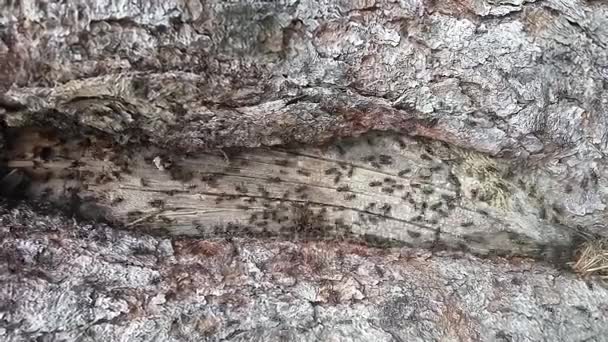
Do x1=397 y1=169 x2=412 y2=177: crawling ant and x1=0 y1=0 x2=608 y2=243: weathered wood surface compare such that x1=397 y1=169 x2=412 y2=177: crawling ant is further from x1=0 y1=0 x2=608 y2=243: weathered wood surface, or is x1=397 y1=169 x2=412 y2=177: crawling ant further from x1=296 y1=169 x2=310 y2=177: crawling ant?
x1=296 y1=169 x2=310 y2=177: crawling ant

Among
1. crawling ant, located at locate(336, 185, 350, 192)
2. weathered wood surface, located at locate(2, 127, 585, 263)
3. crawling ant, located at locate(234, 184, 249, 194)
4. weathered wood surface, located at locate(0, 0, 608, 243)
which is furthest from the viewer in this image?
crawling ant, located at locate(336, 185, 350, 192)

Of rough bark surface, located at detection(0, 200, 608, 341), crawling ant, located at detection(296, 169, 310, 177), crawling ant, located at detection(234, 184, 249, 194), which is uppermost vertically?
crawling ant, located at detection(296, 169, 310, 177)

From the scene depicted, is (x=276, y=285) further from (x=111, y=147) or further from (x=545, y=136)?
(x=545, y=136)

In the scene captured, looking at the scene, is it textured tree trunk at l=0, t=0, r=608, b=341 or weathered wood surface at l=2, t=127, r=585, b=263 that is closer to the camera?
textured tree trunk at l=0, t=0, r=608, b=341

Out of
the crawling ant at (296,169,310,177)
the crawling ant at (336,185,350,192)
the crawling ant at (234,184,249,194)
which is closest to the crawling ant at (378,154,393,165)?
the crawling ant at (336,185,350,192)

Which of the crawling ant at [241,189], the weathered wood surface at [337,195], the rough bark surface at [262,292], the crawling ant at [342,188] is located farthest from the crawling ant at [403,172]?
the crawling ant at [241,189]

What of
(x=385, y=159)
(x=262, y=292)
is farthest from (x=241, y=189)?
(x=385, y=159)

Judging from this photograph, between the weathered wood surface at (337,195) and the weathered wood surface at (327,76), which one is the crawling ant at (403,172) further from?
the weathered wood surface at (327,76)

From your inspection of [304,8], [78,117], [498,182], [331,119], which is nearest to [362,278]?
[331,119]

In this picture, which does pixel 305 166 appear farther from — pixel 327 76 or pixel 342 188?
pixel 327 76
